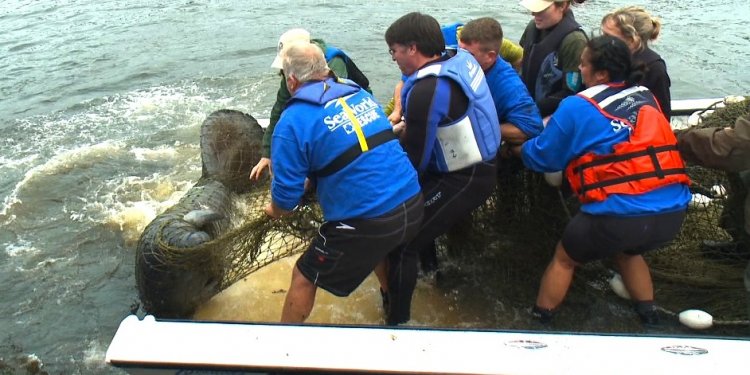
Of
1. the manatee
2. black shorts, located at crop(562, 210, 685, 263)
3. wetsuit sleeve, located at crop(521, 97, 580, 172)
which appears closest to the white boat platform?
black shorts, located at crop(562, 210, 685, 263)

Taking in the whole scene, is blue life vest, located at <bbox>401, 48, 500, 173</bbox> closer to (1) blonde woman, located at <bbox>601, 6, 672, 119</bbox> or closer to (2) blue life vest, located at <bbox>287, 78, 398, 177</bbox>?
(2) blue life vest, located at <bbox>287, 78, 398, 177</bbox>

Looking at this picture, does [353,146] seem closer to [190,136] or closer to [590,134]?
[590,134]

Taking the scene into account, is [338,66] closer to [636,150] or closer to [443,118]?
[443,118]

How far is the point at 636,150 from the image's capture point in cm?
300

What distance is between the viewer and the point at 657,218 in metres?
3.08

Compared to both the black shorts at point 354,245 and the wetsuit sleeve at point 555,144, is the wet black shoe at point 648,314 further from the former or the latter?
the black shorts at point 354,245

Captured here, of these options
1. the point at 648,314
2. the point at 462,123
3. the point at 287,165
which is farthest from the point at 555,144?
the point at 287,165

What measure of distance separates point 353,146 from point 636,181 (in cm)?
146

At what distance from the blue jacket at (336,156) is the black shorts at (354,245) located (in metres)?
0.05

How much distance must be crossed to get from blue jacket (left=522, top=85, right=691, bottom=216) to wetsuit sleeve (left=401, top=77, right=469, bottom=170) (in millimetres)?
503

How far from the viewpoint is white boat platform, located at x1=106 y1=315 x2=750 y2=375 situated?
2643mm

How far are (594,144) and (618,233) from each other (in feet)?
1.62

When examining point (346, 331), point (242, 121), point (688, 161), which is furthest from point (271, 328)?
point (242, 121)

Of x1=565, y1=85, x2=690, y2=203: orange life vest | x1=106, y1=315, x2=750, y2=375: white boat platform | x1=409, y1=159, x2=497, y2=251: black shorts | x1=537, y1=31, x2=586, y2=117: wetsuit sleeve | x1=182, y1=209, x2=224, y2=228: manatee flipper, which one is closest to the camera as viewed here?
x1=106, y1=315, x2=750, y2=375: white boat platform
